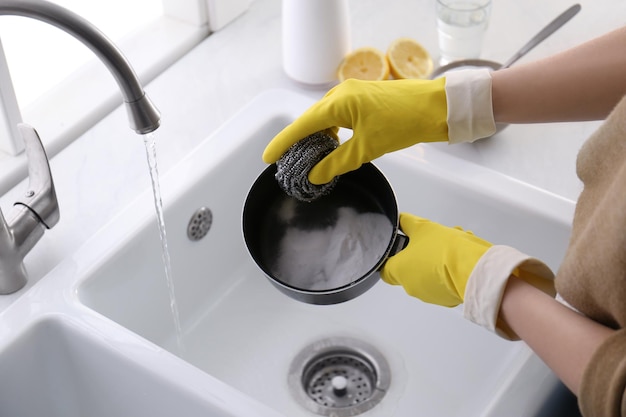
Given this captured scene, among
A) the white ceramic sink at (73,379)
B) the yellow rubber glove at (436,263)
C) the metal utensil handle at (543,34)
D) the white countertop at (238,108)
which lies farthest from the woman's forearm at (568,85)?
the white ceramic sink at (73,379)

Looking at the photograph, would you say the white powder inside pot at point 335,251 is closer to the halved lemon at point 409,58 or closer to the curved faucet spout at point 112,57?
the curved faucet spout at point 112,57

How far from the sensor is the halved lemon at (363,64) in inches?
53.0

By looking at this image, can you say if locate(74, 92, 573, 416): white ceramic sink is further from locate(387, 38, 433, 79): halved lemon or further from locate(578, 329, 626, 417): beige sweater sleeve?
locate(578, 329, 626, 417): beige sweater sleeve

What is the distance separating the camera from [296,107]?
52.5 inches

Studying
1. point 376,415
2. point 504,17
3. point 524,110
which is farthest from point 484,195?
point 504,17

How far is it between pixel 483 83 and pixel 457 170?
25cm

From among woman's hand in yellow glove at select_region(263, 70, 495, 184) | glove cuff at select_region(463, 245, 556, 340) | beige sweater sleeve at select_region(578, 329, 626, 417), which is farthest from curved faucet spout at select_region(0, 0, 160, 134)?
beige sweater sleeve at select_region(578, 329, 626, 417)

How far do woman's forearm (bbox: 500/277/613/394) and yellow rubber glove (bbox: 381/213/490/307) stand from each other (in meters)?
0.06

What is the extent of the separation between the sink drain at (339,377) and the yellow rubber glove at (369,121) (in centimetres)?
36

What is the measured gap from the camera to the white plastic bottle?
50.9 inches

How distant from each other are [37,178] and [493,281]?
557mm

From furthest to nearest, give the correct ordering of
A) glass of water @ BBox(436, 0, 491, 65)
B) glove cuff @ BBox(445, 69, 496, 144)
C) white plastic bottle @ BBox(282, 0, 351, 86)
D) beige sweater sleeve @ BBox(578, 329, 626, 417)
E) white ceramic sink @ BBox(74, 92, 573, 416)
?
1. glass of water @ BBox(436, 0, 491, 65)
2. white plastic bottle @ BBox(282, 0, 351, 86)
3. white ceramic sink @ BBox(74, 92, 573, 416)
4. glove cuff @ BBox(445, 69, 496, 144)
5. beige sweater sleeve @ BBox(578, 329, 626, 417)

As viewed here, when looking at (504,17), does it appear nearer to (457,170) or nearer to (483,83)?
(457,170)

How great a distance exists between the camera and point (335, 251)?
1.04 metres
